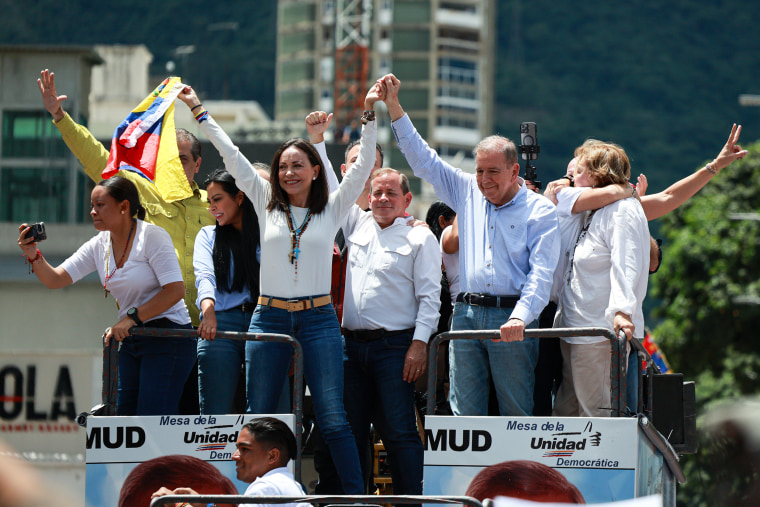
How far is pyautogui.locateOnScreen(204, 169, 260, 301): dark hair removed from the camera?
7.39 meters

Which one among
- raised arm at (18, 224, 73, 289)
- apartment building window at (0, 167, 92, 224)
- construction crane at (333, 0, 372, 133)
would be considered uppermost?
construction crane at (333, 0, 372, 133)

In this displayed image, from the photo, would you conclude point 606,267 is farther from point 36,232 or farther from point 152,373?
point 36,232

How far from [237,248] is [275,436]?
1530 mm

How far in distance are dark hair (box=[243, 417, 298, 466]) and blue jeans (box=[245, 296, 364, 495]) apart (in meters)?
0.37

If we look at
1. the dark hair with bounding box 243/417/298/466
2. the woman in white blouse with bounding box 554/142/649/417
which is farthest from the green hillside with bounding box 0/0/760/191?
the dark hair with bounding box 243/417/298/466

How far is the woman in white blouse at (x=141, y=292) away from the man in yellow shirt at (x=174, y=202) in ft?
1.92

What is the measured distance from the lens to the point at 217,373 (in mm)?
7094

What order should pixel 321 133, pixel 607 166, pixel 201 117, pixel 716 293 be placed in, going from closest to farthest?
pixel 607 166, pixel 201 117, pixel 321 133, pixel 716 293

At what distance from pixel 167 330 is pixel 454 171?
177 cm

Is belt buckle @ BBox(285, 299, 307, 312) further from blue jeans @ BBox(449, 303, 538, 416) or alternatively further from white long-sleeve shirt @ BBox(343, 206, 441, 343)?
blue jeans @ BBox(449, 303, 538, 416)

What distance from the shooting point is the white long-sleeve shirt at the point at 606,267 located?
6.75 metres

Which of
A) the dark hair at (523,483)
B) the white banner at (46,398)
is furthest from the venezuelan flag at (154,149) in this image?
the white banner at (46,398)

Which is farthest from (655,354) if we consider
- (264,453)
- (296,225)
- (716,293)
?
(716,293)

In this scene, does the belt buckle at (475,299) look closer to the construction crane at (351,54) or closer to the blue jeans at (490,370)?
the blue jeans at (490,370)
